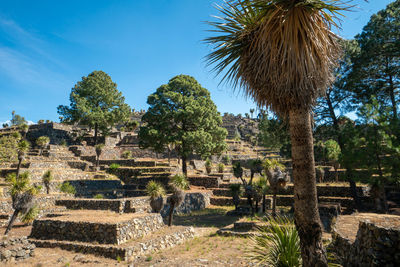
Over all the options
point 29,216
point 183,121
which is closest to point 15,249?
point 29,216

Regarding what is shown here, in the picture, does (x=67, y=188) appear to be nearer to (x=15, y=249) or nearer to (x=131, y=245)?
(x=15, y=249)

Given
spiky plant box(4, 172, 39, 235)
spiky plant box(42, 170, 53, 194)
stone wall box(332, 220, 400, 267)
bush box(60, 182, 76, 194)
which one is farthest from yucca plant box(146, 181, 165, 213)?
stone wall box(332, 220, 400, 267)

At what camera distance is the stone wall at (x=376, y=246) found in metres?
4.33

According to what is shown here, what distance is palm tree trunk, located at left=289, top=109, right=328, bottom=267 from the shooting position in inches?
156

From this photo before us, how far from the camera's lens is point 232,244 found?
1155cm

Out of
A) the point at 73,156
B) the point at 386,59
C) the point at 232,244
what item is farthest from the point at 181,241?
the point at 73,156

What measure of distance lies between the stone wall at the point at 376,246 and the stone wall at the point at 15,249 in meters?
11.5

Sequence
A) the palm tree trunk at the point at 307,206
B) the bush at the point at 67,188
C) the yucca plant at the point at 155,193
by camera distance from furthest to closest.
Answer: the bush at the point at 67,188
the yucca plant at the point at 155,193
the palm tree trunk at the point at 307,206

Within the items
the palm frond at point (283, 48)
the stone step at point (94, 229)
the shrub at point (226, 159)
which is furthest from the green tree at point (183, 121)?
the shrub at point (226, 159)

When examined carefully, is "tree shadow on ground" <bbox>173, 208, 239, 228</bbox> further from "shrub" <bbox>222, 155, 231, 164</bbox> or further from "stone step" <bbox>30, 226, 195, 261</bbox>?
"shrub" <bbox>222, 155, 231, 164</bbox>

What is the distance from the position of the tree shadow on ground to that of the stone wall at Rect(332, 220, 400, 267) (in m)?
12.4

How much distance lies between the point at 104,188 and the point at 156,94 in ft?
38.4

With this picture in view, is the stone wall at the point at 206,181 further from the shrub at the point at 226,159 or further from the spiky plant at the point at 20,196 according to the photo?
the shrub at the point at 226,159

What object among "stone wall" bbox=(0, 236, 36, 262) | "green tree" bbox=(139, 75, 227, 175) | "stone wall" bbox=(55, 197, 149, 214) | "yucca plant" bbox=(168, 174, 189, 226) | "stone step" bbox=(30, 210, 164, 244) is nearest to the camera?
"stone wall" bbox=(0, 236, 36, 262)
